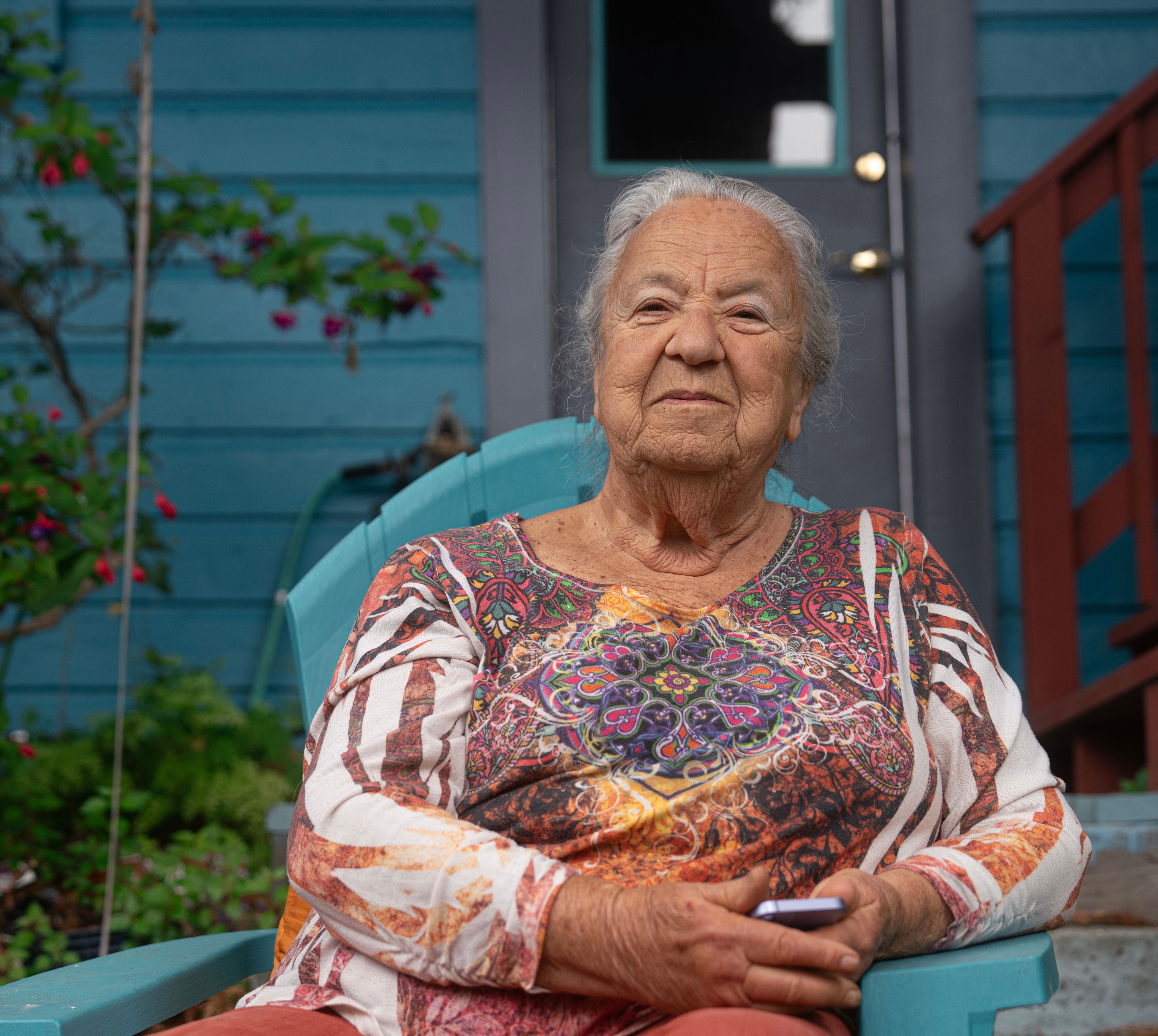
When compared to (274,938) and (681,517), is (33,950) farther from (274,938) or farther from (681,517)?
(681,517)

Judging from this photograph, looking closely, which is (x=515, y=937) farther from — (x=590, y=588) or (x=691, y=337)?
(x=691, y=337)

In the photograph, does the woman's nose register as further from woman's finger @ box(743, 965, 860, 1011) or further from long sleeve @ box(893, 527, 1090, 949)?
woman's finger @ box(743, 965, 860, 1011)

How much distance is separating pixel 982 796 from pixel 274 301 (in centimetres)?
243

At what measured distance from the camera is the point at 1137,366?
266cm

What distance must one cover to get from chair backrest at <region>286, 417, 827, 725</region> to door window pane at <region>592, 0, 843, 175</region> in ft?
5.52

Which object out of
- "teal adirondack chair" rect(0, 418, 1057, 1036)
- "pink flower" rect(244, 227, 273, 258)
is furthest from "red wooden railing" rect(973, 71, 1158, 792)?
"pink flower" rect(244, 227, 273, 258)

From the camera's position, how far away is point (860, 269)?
3.16 m

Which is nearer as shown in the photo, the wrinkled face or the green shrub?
Result: the wrinkled face

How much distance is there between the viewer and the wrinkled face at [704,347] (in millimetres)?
1386

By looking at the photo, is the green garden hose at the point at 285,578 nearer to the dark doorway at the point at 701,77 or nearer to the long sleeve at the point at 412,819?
the dark doorway at the point at 701,77

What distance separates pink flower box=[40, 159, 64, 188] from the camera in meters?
2.35

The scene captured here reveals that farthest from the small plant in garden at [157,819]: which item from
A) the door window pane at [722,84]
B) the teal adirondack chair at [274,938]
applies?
the door window pane at [722,84]

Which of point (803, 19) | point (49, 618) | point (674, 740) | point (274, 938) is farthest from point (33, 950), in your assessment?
point (803, 19)

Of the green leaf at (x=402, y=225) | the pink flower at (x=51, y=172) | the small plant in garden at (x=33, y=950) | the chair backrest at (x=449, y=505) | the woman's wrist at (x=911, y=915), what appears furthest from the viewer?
the green leaf at (x=402, y=225)
